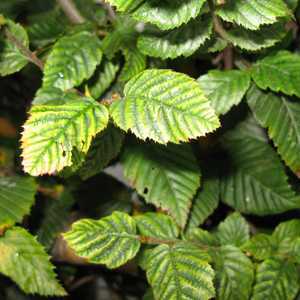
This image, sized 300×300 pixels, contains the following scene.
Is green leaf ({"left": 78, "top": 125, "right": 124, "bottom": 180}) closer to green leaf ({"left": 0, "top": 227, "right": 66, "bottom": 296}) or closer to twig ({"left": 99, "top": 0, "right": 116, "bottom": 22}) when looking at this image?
green leaf ({"left": 0, "top": 227, "right": 66, "bottom": 296})

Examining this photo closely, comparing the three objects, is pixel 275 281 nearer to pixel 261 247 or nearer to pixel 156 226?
pixel 261 247

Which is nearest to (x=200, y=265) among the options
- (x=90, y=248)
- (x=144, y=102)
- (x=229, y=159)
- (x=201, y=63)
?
(x=90, y=248)

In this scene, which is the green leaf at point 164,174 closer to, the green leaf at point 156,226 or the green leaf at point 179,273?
the green leaf at point 156,226

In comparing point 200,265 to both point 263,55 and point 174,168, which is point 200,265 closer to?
point 174,168

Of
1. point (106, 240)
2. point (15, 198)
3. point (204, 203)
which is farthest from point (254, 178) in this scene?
point (15, 198)

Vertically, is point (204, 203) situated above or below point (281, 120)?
below

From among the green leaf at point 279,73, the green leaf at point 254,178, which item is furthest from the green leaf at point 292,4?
the green leaf at point 254,178

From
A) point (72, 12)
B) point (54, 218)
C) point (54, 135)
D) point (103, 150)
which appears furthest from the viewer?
point (54, 218)
